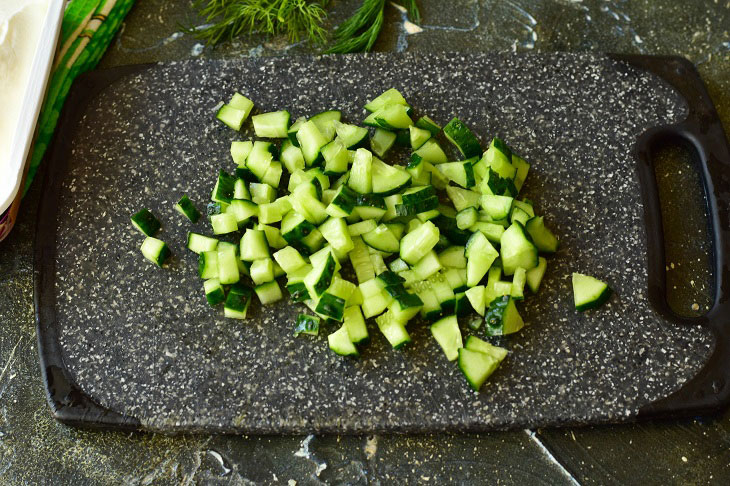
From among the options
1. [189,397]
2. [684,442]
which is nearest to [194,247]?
[189,397]

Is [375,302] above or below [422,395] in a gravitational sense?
above

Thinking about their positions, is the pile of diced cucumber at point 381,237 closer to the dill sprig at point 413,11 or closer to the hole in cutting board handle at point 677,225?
the hole in cutting board handle at point 677,225

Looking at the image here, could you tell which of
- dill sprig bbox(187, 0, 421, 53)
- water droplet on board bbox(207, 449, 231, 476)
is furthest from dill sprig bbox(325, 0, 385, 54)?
water droplet on board bbox(207, 449, 231, 476)

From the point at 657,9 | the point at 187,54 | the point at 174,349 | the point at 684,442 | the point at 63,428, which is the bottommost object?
the point at 63,428

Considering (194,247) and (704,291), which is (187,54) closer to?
(194,247)

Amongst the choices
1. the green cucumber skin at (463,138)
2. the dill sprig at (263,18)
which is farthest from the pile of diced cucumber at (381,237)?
the dill sprig at (263,18)

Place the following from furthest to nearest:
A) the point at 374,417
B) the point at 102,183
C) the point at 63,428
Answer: the point at 102,183, the point at 63,428, the point at 374,417
